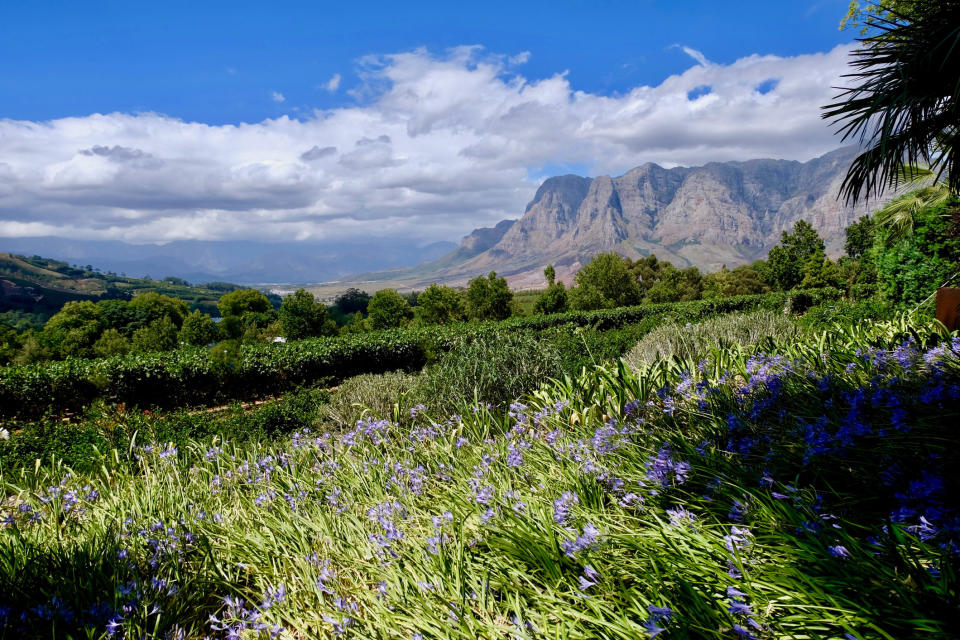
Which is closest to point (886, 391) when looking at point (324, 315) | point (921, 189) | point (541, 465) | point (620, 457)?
point (620, 457)

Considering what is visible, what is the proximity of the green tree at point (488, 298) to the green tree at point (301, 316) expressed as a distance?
10.9 meters

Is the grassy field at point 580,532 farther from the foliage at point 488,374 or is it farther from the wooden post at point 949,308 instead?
the wooden post at point 949,308

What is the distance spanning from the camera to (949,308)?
5102 mm

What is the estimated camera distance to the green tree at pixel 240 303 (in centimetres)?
5378

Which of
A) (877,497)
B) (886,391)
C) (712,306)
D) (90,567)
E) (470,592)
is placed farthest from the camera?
(712,306)

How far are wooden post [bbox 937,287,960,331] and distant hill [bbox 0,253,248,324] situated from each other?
4316 inches

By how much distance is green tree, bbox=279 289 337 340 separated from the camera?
Result: 31016 millimetres

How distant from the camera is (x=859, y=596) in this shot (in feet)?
4.61

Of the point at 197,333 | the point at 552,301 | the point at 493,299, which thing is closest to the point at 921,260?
the point at 493,299

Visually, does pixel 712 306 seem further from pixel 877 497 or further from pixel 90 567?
pixel 90 567

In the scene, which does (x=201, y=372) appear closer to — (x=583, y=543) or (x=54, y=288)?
(x=583, y=543)

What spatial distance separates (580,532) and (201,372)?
36.4 feet

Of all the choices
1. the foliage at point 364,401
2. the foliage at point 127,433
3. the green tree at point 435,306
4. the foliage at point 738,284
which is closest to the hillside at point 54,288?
the green tree at point 435,306

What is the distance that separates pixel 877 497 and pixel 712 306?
20.1 m
